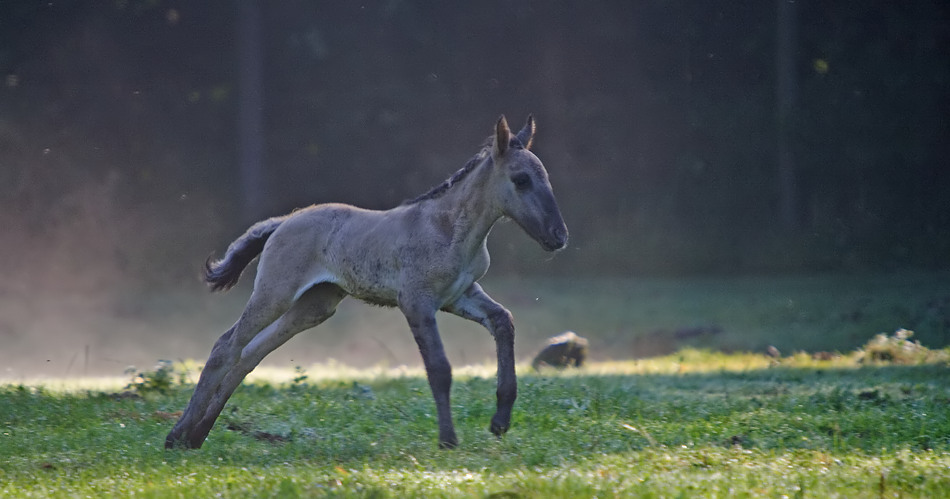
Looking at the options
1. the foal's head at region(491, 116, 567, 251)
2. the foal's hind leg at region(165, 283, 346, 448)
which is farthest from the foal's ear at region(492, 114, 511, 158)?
the foal's hind leg at region(165, 283, 346, 448)

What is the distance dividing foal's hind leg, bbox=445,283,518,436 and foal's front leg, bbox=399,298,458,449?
15.5 inches

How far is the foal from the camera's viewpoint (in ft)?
29.3

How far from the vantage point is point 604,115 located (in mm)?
32969

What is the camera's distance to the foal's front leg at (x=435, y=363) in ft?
28.5

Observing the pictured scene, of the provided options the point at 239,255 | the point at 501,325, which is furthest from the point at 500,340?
the point at 239,255

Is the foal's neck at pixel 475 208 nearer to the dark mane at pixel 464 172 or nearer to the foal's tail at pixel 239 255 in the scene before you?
the dark mane at pixel 464 172

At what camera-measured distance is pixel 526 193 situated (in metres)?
9.00

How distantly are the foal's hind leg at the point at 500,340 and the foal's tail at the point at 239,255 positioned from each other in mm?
2055

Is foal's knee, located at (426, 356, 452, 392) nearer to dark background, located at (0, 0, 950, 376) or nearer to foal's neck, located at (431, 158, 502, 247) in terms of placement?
foal's neck, located at (431, 158, 502, 247)

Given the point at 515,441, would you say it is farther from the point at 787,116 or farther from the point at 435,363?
the point at 787,116

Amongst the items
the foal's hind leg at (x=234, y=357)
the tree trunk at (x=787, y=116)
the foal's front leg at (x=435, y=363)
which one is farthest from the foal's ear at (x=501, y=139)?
the tree trunk at (x=787, y=116)

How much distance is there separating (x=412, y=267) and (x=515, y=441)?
1.62 meters

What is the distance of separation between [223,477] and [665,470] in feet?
9.81

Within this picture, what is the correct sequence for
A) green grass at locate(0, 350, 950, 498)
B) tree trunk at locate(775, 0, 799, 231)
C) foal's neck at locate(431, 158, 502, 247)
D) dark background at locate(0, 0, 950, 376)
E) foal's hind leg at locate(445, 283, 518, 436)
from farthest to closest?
tree trunk at locate(775, 0, 799, 231) → dark background at locate(0, 0, 950, 376) → foal's neck at locate(431, 158, 502, 247) → foal's hind leg at locate(445, 283, 518, 436) → green grass at locate(0, 350, 950, 498)
